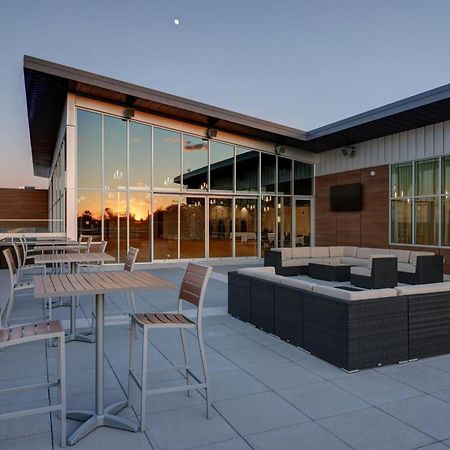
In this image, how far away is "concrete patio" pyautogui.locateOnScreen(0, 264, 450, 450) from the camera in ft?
8.70

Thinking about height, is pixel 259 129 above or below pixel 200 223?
above

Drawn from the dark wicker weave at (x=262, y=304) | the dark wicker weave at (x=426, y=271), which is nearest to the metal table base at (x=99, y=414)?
the dark wicker weave at (x=262, y=304)

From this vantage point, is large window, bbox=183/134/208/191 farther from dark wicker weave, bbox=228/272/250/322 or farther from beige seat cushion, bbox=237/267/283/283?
beige seat cushion, bbox=237/267/283/283

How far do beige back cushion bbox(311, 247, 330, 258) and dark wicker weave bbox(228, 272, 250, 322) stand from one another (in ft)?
18.0

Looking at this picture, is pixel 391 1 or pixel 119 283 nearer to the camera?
pixel 119 283

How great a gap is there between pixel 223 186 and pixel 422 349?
1053cm

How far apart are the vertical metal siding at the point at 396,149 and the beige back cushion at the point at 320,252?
134 inches

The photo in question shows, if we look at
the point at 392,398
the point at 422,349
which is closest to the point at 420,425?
the point at 392,398

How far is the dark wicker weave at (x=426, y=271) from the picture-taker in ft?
29.2

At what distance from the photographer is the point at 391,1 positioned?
12.3m

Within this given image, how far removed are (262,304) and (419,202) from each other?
815 centimetres


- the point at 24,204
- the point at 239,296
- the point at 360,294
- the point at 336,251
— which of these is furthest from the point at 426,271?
the point at 24,204

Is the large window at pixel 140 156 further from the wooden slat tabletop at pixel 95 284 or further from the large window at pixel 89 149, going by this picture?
the wooden slat tabletop at pixel 95 284

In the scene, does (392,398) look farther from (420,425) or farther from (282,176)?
(282,176)
